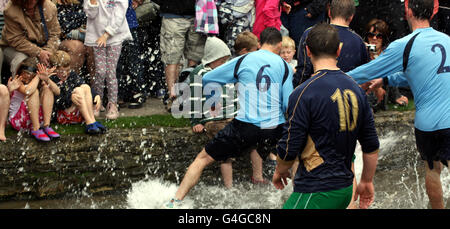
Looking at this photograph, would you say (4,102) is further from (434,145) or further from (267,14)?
(434,145)

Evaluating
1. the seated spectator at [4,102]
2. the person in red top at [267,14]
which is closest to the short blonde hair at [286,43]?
the person in red top at [267,14]

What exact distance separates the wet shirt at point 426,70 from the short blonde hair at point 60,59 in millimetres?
3545

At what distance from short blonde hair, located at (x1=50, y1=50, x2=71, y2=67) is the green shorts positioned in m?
3.89

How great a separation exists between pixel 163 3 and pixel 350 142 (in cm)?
452

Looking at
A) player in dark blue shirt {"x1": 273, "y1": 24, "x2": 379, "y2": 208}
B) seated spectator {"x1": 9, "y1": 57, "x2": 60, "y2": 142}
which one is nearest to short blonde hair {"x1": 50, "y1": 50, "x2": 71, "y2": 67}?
seated spectator {"x1": 9, "y1": 57, "x2": 60, "y2": 142}

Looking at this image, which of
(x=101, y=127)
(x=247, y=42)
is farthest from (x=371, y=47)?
(x=101, y=127)

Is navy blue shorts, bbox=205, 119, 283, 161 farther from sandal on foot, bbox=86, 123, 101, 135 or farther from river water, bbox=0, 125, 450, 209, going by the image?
sandal on foot, bbox=86, 123, 101, 135

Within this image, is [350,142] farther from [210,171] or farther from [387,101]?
[387,101]

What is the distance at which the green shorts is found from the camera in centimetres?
429

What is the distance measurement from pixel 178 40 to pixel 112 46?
0.90 metres

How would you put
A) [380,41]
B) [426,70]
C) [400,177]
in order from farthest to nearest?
[380,41] → [400,177] → [426,70]

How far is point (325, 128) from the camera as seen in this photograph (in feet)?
13.7

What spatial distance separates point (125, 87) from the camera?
27.7 feet

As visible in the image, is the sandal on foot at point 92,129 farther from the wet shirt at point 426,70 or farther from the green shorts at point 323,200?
the green shorts at point 323,200
